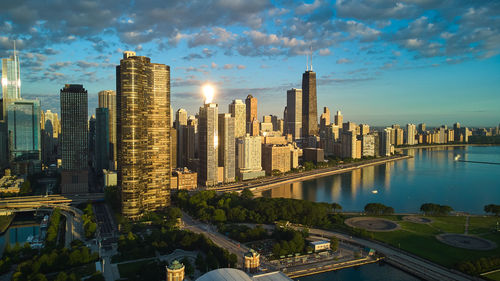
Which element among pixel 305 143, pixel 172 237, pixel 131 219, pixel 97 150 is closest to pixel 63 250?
pixel 172 237

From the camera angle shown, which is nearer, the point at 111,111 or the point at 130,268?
the point at 130,268

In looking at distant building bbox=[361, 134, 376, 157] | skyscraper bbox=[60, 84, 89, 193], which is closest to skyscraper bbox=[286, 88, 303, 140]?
distant building bbox=[361, 134, 376, 157]

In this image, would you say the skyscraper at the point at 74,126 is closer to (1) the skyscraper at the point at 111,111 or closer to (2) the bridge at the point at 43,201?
(1) the skyscraper at the point at 111,111

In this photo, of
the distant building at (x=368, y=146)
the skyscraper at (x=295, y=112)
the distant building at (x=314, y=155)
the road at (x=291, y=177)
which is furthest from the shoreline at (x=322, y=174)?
the skyscraper at (x=295, y=112)

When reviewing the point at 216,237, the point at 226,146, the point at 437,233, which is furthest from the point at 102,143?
the point at 437,233

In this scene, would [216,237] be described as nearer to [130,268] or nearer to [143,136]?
[130,268]

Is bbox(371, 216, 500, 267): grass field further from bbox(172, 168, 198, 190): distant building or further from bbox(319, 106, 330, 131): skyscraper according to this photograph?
bbox(319, 106, 330, 131): skyscraper

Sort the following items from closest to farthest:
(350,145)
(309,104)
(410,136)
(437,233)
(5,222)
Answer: (437,233)
(5,222)
(350,145)
(309,104)
(410,136)
